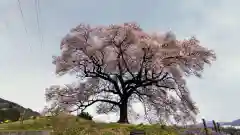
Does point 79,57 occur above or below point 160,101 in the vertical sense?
above

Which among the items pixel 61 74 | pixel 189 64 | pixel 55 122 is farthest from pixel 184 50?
pixel 55 122

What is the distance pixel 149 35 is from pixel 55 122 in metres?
17.9

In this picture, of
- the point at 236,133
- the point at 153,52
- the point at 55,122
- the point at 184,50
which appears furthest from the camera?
the point at 184,50

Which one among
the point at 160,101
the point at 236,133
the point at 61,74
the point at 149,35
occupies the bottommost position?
the point at 236,133

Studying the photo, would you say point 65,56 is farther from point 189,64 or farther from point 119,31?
point 189,64

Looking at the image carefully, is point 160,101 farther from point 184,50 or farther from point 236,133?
point 236,133

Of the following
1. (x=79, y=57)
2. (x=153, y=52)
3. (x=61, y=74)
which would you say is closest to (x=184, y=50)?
(x=153, y=52)

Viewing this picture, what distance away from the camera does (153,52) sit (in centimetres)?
2759

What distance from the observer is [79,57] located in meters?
30.0

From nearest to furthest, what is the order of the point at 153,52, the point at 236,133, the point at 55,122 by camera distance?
1. the point at 55,122
2. the point at 236,133
3. the point at 153,52

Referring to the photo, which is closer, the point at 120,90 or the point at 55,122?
the point at 55,122

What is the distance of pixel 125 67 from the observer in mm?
29906

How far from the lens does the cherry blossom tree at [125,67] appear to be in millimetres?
28531

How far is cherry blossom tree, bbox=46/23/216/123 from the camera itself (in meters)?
28.5
